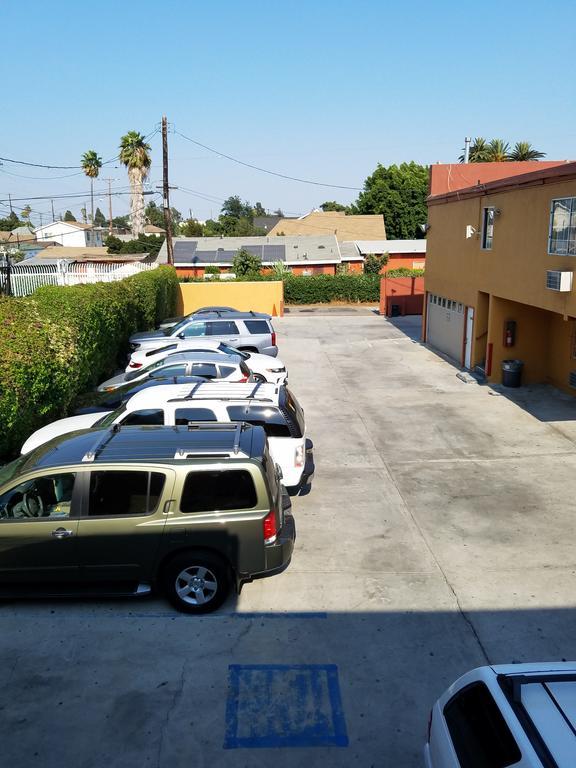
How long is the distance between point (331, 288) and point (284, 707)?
38.8 metres

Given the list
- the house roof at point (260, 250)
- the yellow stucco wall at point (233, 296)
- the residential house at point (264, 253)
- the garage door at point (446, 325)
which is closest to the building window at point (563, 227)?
the garage door at point (446, 325)

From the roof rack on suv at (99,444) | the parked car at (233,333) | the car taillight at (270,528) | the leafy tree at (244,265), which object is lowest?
the car taillight at (270,528)

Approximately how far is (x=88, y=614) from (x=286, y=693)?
243 centimetres

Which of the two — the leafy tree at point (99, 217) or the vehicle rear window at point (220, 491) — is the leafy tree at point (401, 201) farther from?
the leafy tree at point (99, 217)

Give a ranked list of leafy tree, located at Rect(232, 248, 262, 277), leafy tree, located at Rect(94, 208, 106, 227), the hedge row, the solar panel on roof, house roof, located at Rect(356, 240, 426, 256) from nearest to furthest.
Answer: the hedge row
leafy tree, located at Rect(232, 248, 262, 277)
the solar panel on roof
house roof, located at Rect(356, 240, 426, 256)
leafy tree, located at Rect(94, 208, 106, 227)

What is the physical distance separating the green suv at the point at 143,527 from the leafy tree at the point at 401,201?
65.7 meters

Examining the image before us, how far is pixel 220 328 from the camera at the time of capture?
19.8 metres

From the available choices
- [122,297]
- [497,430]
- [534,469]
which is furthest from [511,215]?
[122,297]

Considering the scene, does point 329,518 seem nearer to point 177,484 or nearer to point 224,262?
point 177,484

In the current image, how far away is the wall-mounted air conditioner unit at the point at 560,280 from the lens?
13414 millimetres

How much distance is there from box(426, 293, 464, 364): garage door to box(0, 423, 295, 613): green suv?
53.4ft

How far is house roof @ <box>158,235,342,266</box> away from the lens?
49.2 m

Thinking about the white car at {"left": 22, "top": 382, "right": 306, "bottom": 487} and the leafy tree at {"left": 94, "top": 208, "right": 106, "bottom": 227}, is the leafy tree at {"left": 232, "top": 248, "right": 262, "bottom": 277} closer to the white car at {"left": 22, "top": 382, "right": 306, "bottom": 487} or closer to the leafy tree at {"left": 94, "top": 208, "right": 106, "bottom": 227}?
the white car at {"left": 22, "top": 382, "right": 306, "bottom": 487}

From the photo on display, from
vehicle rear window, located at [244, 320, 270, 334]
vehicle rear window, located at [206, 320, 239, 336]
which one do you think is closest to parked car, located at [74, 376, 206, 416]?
vehicle rear window, located at [206, 320, 239, 336]
